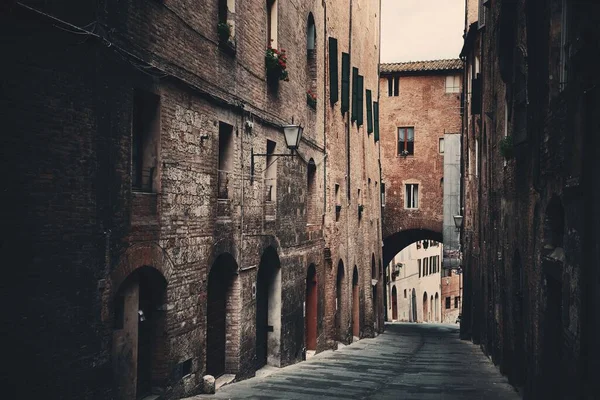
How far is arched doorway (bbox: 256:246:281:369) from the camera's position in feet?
45.4

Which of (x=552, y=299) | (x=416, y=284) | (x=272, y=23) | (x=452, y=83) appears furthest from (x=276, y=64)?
(x=416, y=284)

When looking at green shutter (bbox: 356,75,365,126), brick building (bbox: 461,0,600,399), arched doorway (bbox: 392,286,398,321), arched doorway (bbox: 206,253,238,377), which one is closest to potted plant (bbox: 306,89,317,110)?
Answer: brick building (bbox: 461,0,600,399)

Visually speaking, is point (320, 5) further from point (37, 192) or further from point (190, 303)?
point (37, 192)

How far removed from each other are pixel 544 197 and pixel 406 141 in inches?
915

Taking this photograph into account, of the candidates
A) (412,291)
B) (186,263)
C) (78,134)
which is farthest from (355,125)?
(412,291)

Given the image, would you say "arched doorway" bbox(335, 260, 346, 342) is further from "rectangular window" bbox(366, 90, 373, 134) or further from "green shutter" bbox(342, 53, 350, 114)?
"rectangular window" bbox(366, 90, 373, 134)

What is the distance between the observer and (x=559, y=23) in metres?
8.86

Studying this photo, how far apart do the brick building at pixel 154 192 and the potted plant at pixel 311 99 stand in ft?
0.32

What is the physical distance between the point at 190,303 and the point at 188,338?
49 centimetres

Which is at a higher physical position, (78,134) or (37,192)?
(78,134)

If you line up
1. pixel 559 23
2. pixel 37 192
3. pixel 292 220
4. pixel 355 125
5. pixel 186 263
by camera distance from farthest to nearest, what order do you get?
1. pixel 355 125
2. pixel 292 220
3. pixel 186 263
4. pixel 559 23
5. pixel 37 192

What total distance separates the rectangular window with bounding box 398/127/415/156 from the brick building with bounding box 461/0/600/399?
13789 mm

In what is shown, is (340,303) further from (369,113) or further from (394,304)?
(394,304)

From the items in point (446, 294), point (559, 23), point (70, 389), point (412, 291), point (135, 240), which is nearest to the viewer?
point (70, 389)
